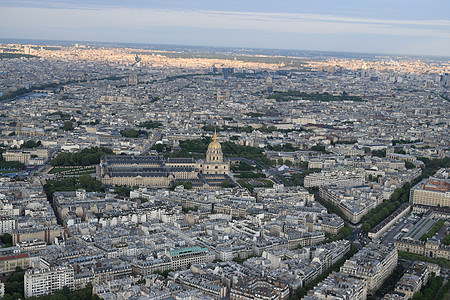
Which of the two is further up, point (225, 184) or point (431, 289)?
point (225, 184)

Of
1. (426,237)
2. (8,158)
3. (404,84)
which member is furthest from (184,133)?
(404,84)

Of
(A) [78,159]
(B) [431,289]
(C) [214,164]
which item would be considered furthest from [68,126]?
(B) [431,289]

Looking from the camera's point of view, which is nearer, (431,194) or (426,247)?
(426,247)

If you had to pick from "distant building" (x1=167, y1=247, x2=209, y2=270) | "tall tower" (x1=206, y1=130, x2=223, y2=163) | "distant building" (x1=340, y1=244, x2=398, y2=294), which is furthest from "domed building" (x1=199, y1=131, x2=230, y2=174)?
"distant building" (x1=340, y1=244, x2=398, y2=294)

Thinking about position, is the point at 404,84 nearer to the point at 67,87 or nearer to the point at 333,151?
the point at 67,87

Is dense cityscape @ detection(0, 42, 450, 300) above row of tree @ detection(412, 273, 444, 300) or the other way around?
above

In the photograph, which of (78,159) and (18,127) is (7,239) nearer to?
(78,159)

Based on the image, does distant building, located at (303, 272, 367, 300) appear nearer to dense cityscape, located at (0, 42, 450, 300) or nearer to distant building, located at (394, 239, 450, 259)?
dense cityscape, located at (0, 42, 450, 300)

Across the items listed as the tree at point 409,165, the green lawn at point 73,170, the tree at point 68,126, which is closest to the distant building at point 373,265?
the tree at point 409,165

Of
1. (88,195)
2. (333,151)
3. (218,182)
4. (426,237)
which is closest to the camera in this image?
(426,237)
